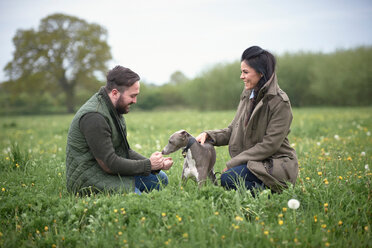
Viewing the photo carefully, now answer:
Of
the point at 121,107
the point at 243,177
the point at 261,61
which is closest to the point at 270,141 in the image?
the point at 243,177

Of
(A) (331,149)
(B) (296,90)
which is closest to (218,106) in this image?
(B) (296,90)

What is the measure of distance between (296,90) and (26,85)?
32897mm

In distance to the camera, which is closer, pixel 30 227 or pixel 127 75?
pixel 30 227

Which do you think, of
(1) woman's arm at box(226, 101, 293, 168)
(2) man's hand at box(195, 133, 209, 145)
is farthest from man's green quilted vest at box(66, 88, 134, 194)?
(1) woman's arm at box(226, 101, 293, 168)

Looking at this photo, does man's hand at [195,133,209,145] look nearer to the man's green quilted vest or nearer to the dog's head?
the dog's head

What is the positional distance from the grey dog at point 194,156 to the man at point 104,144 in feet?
1.24

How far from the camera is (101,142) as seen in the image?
12.6 feet

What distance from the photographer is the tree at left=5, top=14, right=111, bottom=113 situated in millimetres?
35469

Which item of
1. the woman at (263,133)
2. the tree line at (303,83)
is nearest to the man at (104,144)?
the woman at (263,133)

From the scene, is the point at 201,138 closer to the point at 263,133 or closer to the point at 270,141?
the point at 263,133

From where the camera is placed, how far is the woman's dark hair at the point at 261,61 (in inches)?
157

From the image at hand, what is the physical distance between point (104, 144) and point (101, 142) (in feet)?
0.15

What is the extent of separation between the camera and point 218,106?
132 feet

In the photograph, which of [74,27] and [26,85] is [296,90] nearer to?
[74,27]
